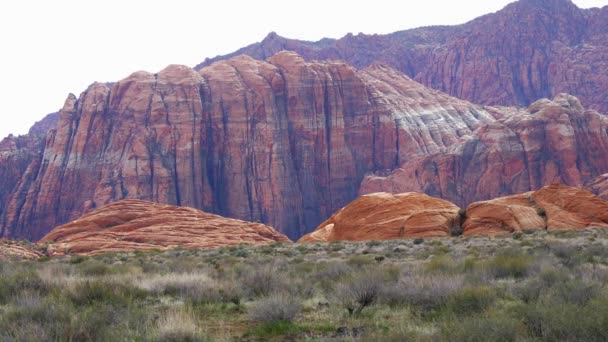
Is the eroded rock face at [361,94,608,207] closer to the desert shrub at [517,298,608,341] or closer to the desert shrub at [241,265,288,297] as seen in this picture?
the desert shrub at [241,265,288,297]

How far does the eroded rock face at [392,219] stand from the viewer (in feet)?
123

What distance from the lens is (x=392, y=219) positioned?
4009 centimetres

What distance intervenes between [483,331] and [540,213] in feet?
116

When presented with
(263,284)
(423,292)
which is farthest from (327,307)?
(263,284)

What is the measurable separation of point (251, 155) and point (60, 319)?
8661 centimetres

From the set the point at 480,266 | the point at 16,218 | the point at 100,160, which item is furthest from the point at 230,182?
the point at 480,266

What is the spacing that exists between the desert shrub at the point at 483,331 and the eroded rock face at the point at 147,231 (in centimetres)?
4004

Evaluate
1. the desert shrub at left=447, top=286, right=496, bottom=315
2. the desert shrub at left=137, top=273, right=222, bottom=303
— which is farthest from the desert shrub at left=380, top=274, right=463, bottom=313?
the desert shrub at left=137, top=273, right=222, bottom=303

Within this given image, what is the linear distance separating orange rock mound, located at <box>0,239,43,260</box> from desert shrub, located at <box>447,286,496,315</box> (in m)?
32.7

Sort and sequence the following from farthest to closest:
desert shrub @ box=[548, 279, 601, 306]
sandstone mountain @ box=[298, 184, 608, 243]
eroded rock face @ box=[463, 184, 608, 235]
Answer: sandstone mountain @ box=[298, 184, 608, 243] → eroded rock face @ box=[463, 184, 608, 235] → desert shrub @ box=[548, 279, 601, 306]

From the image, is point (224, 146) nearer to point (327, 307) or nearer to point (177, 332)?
point (327, 307)

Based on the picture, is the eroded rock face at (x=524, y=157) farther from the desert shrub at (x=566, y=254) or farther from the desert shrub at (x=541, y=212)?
the desert shrub at (x=566, y=254)

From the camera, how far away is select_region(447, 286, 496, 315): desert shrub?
9070 mm

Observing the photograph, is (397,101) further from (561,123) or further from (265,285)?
(265,285)
